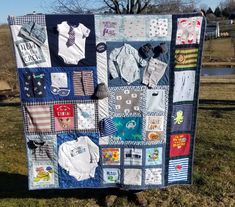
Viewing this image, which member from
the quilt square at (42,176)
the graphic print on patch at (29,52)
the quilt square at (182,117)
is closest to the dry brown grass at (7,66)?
the quilt square at (42,176)

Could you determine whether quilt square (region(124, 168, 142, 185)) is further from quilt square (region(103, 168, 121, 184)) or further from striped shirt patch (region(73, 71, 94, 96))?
striped shirt patch (region(73, 71, 94, 96))

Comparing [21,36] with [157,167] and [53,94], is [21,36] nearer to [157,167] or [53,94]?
[53,94]

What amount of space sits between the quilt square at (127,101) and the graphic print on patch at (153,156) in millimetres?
519

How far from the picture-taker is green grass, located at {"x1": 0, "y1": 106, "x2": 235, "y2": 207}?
5.13 m

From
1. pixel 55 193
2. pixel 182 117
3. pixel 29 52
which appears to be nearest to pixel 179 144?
pixel 182 117

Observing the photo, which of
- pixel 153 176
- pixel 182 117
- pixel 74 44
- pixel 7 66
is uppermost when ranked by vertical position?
pixel 74 44

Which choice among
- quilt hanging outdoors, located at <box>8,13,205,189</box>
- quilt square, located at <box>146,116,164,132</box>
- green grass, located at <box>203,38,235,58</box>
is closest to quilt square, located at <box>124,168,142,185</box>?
quilt hanging outdoors, located at <box>8,13,205,189</box>

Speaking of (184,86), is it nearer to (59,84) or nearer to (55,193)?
(59,84)

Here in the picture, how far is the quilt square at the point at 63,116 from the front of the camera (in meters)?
4.56

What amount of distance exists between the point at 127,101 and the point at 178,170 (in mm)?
1084

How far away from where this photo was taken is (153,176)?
489 cm

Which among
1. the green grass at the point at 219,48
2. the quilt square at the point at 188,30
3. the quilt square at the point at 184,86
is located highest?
the quilt square at the point at 188,30

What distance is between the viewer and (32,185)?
15.7 ft

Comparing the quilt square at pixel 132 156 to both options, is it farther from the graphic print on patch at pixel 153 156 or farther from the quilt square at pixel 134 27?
the quilt square at pixel 134 27
